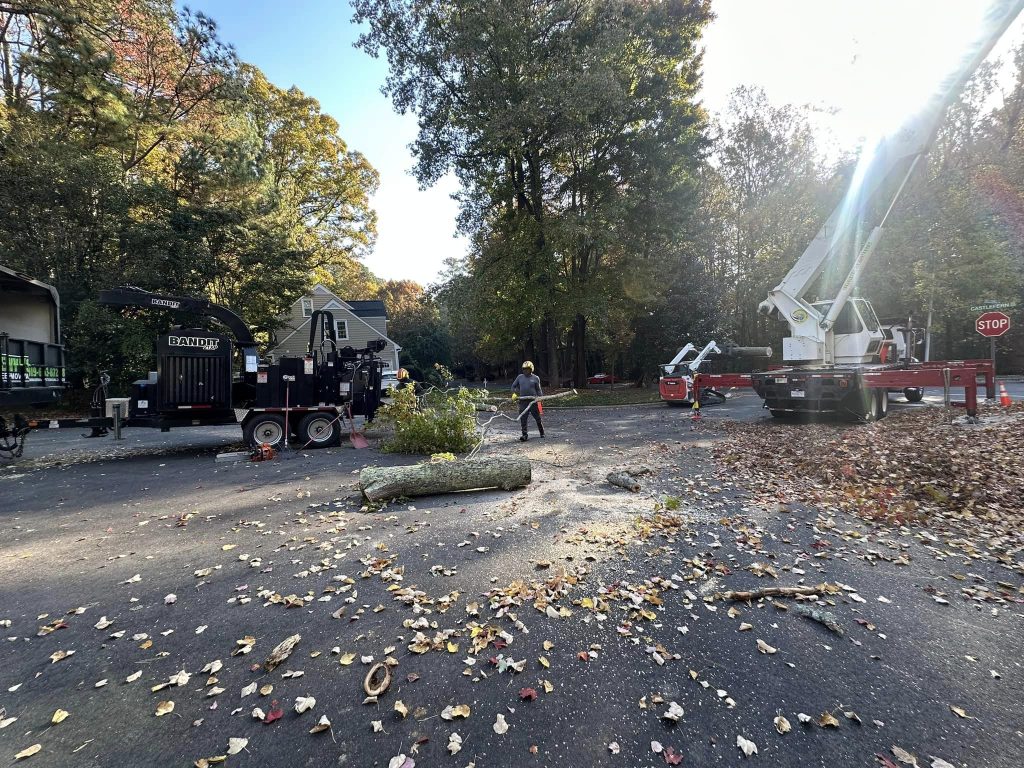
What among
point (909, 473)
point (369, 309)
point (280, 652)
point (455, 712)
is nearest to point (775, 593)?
point (455, 712)

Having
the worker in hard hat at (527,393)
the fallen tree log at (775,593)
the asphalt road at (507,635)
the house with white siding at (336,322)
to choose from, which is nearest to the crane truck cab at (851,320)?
the worker in hard hat at (527,393)

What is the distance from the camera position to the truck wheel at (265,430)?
32.9 feet

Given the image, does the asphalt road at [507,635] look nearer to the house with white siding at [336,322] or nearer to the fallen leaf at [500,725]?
the fallen leaf at [500,725]

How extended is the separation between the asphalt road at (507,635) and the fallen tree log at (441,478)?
342 mm

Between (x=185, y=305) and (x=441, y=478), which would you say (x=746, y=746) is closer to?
(x=441, y=478)

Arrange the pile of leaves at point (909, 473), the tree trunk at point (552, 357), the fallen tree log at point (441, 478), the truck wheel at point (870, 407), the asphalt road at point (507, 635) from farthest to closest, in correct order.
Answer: the tree trunk at point (552, 357) < the truck wheel at point (870, 407) < the fallen tree log at point (441, 478) < the pile of leaves at point (909, 473) < the asphalt road at point (507, 635)

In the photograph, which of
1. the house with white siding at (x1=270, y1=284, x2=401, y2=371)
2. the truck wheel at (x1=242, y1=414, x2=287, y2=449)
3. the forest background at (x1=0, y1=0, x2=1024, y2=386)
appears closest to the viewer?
the truck wheel at (x1=242, y1=414, x2=287, y2=449)

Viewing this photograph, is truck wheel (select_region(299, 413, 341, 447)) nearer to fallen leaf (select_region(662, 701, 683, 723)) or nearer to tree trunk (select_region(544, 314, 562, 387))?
fallen leaf (select_region(662, 701, 683, 723))

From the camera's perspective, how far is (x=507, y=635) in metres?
2.97

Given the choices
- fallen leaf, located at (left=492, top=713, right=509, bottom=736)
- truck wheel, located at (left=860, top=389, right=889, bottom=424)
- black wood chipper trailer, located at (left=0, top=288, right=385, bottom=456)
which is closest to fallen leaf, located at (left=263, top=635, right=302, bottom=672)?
fallen leaf, located at (left=492, top=713, right=509, bottom=736)

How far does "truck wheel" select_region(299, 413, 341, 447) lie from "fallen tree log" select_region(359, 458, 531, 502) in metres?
4.84

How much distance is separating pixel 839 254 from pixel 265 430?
587 inches

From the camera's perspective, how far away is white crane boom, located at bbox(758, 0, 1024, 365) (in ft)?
34.0

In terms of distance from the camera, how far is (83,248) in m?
19.0
